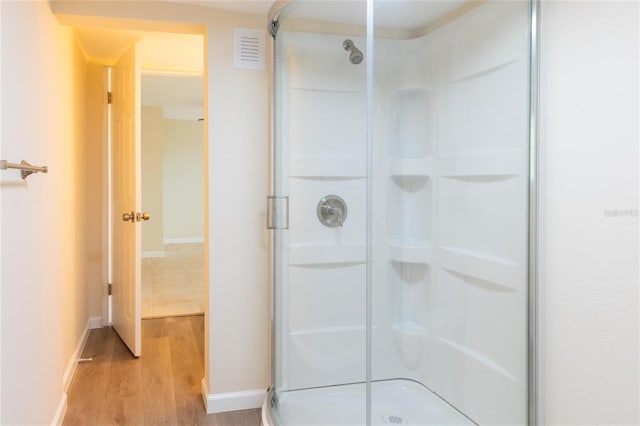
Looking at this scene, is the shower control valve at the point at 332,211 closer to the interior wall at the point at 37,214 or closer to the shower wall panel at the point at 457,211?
the shower wall panel at the point at 457,211

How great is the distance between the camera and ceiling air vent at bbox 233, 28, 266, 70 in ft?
7.63

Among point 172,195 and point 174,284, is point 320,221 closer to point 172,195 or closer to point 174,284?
point 174,284

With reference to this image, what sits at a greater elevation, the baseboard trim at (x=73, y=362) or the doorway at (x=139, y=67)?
the doorway at (x=139, y=67)

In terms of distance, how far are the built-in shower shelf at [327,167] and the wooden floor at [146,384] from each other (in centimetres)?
126

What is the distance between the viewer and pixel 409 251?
198cm

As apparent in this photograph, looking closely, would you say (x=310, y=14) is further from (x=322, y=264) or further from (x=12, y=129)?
(x=12, y=129)

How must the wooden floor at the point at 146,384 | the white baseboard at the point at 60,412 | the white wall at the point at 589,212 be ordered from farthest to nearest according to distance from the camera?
1. the wooden floor at the point at 146,384
2. the white baseboard at the point at 60,412
3. the white wall at the point at 589,212

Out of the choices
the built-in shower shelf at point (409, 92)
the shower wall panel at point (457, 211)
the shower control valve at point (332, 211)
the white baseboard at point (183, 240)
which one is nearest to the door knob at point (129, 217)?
the shower control valve at point (332, 211)

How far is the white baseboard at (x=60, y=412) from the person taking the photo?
6.90 ft

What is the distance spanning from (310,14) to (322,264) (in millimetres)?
1091

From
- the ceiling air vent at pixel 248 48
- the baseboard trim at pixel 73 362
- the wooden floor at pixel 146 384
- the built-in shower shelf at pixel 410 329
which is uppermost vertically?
the ceiling air vent at pixel 248 48

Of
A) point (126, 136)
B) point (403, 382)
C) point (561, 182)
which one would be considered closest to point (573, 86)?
point (561, 182)

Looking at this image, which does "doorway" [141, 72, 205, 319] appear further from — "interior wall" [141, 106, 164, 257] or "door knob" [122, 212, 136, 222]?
"door knob" [122, 212, 136, 222]

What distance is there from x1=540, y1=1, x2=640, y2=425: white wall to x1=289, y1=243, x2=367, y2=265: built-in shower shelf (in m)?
0.69
